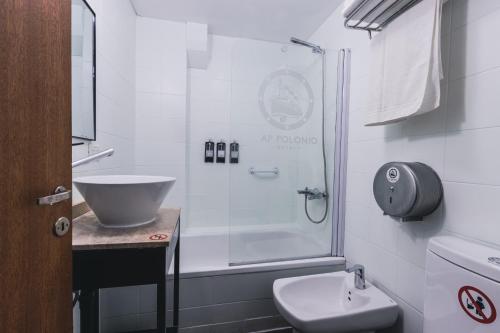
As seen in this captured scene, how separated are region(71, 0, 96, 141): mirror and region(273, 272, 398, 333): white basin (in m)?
1.32

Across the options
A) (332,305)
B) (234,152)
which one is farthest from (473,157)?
(234,152)

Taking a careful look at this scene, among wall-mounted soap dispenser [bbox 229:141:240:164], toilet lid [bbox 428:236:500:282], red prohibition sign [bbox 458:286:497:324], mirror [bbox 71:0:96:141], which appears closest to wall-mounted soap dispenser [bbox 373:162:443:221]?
toilet lid [bbox 428:236:500:282]

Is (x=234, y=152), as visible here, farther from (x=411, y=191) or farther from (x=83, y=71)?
(x=411, y=191)

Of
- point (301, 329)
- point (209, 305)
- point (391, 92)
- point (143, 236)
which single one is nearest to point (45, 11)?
point (143, 236)

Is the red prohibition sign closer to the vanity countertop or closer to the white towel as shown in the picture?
the white towel

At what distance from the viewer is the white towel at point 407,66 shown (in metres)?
0.90

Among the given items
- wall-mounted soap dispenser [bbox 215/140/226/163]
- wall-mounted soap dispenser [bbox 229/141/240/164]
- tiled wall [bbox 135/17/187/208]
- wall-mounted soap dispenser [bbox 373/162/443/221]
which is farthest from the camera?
wall-mounted soap dispenser [bbox 215/140/226/163]

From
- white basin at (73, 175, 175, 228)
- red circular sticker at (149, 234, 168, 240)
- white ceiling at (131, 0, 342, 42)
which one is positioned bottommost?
red circular sticker at (149, 234, 168, 240)

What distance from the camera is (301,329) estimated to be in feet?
3.38

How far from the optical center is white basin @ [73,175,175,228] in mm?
757

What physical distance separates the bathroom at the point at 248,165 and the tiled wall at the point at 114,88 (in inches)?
0.7

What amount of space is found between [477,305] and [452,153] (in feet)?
1.85

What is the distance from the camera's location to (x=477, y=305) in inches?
26.2

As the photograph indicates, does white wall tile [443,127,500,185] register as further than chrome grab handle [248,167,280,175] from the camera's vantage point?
No
